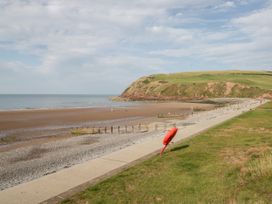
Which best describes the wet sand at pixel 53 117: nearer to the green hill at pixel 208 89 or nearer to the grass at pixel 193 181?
the grass at pixel 193 181

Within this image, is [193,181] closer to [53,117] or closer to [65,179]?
[65,179]

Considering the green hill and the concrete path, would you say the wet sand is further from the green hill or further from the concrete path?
the green hill

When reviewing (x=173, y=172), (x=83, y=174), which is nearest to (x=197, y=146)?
(x=173, y=172)

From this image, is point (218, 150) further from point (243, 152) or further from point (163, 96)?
point (163, 96)

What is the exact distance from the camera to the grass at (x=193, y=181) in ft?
24.3

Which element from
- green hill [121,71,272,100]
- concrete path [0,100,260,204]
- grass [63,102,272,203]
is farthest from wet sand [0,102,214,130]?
green hill [121,71,272,100]

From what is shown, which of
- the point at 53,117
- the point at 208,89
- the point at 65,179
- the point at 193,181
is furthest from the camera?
the point at 208,89

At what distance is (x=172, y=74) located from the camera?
182625 millimetres

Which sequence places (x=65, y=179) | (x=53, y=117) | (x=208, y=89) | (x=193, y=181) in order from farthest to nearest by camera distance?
(x=208, y=89), (x=53, y=117), (x=65, y=179), (x=193, y=181)

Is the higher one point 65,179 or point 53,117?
point 65,179

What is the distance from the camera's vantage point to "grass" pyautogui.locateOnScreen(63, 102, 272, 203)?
7395 mm

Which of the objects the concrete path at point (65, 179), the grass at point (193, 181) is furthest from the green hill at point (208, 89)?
the concrete path at point (65, 179)

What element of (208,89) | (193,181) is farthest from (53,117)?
(208,89)

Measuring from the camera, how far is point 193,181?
861cm
